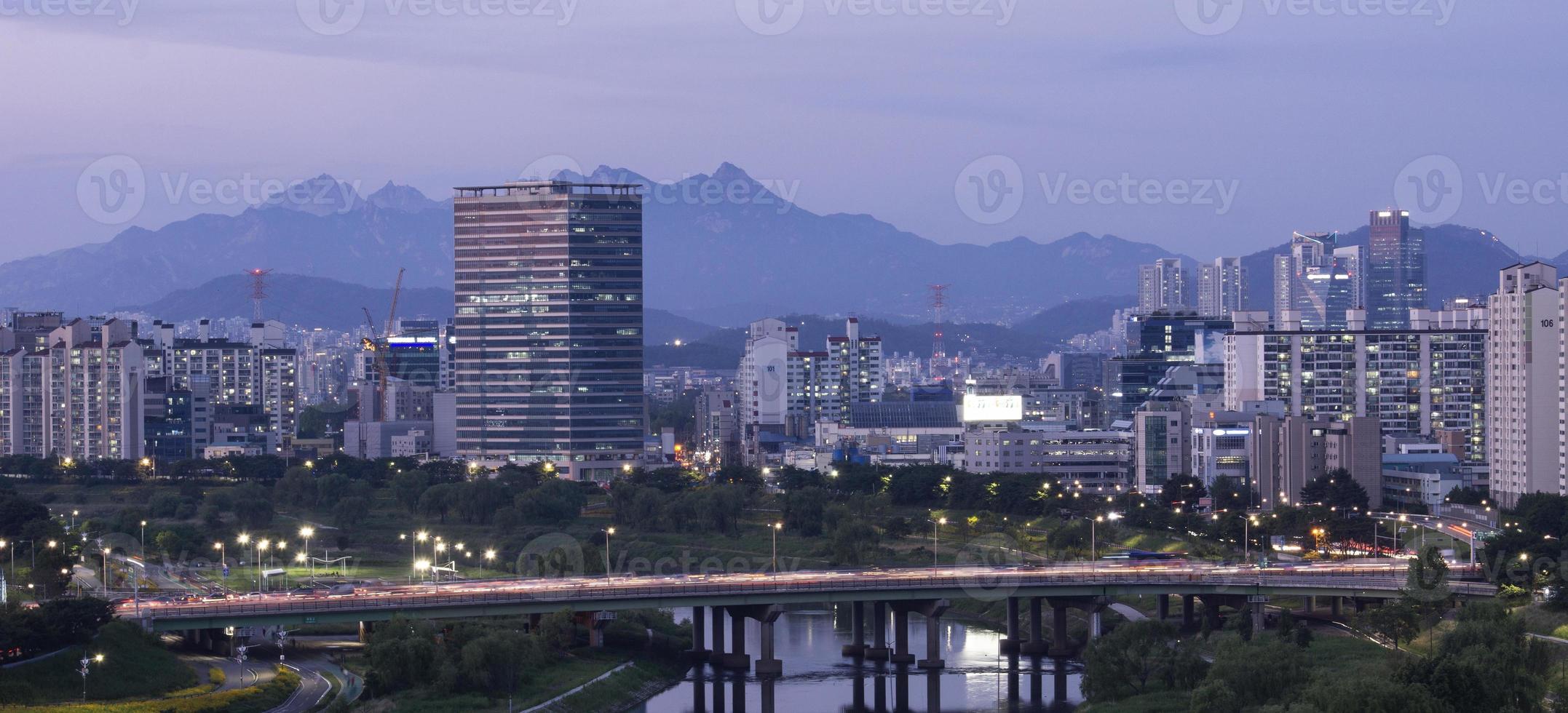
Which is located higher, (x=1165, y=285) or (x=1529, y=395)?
(x=1165, y=285)

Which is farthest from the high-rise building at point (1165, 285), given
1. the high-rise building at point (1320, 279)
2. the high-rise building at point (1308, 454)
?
the high-rise building at point (1308, 454)

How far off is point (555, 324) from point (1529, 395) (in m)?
50.9

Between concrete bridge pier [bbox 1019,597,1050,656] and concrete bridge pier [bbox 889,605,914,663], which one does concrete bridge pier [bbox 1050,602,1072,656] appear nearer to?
concrete bridge pier [bbox 1019,597,1050,656]

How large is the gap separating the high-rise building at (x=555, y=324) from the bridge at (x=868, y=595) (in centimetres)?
5047

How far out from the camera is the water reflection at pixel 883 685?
4316cm

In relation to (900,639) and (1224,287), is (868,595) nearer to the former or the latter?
(900,639)

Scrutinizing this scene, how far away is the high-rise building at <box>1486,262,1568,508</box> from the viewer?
2653 inches

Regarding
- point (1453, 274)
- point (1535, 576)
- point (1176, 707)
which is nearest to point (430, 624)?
point (1176, 707)

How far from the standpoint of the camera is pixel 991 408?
100 m

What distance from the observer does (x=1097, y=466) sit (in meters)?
85.2

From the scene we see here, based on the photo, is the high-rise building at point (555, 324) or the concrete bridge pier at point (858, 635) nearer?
the concrete bridge pier at point (858, 635)

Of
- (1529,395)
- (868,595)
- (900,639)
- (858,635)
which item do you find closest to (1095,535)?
(858,635)

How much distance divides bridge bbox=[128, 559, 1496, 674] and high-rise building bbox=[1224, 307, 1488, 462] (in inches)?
1731

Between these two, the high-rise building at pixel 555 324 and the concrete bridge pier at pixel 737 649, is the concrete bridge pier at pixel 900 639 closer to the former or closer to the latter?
the concrete bridge pier at pixel 737 649
